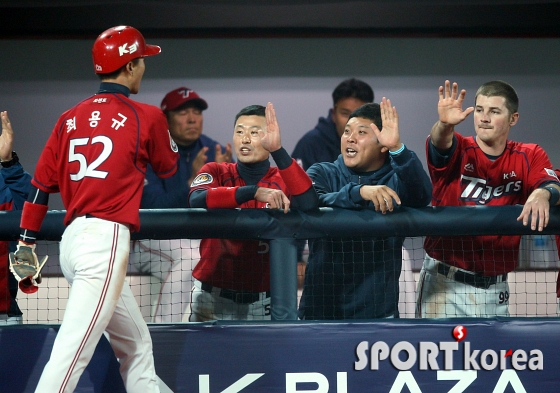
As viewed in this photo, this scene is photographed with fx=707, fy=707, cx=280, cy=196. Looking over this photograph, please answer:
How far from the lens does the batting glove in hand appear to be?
227 centimetres

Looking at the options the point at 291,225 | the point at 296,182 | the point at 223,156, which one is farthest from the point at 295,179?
the point at 223,156

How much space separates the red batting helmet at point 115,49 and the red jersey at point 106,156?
10 cm

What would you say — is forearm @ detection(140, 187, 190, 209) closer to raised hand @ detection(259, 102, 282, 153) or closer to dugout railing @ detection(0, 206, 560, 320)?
dugout railing @ detection(0, 206, 560, 320)

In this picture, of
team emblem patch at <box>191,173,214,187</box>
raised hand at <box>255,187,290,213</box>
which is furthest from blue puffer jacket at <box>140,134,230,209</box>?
raised hand at <box>255,187,290,213</box>

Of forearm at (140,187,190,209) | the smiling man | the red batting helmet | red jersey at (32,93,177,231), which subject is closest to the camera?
red jersey at (32,93,177,231)

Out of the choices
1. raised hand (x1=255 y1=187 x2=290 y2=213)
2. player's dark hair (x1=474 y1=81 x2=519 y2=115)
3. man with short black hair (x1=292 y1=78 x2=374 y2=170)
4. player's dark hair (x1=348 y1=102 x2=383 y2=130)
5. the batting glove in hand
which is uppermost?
man with short black hair (x1=292 y1=78 x2=374 y2=170)

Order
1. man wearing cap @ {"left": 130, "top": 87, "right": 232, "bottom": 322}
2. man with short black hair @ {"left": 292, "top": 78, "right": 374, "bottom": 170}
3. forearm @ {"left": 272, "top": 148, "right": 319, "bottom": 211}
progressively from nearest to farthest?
forearm @ {"left": 272, "top": 148, "right": 319, "bottom": 211}, man wearing cap @ {"left": 130, "top": 87, "right": 232, "bottom": 322}, man with short black hair @ {"left": 292, "top": 78, "right": 374, "bottom": 170}

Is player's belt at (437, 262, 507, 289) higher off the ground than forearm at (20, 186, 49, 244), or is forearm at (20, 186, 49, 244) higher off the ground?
forearm at (20, 186, 49, 244)

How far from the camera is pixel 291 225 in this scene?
2.53m

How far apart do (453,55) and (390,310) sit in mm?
3278

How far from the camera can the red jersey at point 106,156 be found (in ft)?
7.20

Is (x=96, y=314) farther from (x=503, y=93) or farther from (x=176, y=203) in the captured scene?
(x=176, y=203)

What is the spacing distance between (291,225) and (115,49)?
850mm

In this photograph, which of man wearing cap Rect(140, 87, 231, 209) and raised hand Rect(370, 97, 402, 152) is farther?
man wearing cap Rect(140, 87, 231, 209)
